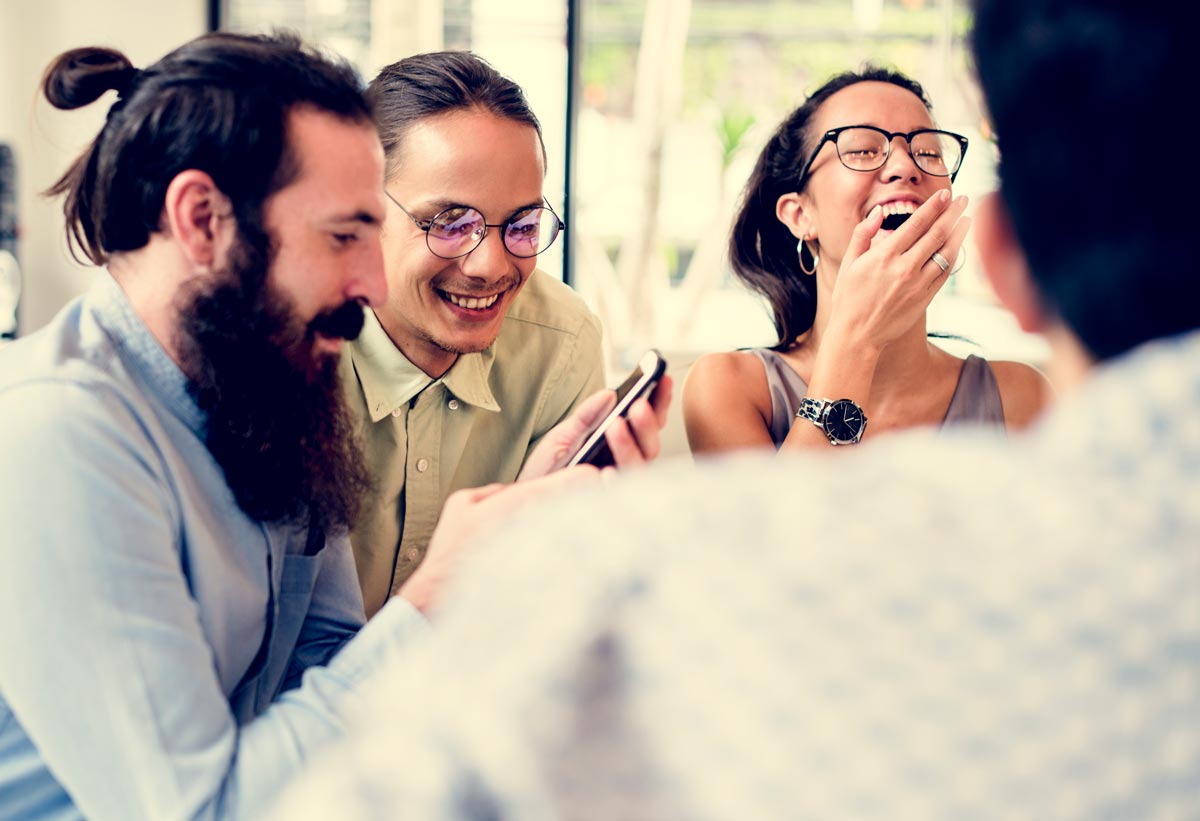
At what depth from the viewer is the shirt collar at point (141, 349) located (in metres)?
1.25

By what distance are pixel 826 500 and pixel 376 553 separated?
1444mm

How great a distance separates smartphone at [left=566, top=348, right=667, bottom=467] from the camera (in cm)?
133

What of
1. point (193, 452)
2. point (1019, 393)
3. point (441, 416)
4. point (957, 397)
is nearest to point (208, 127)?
point (193, 452)

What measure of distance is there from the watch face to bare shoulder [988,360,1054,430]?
0.36m

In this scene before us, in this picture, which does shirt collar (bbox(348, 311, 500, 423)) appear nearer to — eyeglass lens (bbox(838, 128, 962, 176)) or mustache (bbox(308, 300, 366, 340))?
mustache (bbox(308, 300, 366, 340))

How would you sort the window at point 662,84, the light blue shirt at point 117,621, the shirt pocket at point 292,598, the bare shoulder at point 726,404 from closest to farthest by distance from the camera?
the light blue shirt at point 117,621 < the shirt pocket at point 292,598 < the bare shoulder at point 726,404 < the window at point 662,84

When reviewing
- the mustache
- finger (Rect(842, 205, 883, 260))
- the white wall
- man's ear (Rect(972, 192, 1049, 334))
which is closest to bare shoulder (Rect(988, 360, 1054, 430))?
finger (Rect(842, 205, 883, 260))

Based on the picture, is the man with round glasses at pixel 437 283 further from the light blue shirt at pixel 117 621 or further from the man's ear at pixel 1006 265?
the man's ear at pixel 1006 265

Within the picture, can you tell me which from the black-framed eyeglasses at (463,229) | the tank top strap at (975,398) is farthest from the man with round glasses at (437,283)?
the tank top strap at (975,398)

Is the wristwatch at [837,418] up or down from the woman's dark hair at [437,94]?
down

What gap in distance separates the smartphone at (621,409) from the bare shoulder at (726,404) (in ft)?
1.98

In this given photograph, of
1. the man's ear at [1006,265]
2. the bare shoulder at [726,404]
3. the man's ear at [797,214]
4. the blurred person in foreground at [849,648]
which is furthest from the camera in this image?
the man's ear at [797,214]

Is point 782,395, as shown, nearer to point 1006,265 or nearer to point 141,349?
point 141,349

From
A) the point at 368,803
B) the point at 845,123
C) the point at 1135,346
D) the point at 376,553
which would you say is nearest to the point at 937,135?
the point at 845,123
